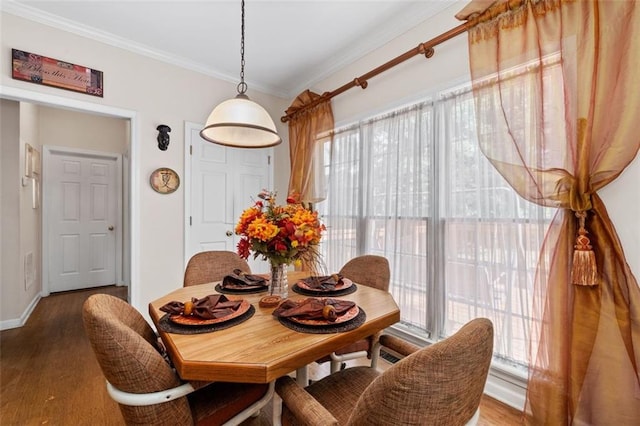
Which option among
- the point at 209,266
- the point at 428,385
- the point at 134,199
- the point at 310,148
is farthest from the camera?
the point at 310,148

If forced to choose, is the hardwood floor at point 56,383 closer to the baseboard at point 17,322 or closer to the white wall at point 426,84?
the baseboard at point 17,322

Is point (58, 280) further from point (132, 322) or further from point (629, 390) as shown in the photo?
point (629, 390)

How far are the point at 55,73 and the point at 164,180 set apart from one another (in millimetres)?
1182

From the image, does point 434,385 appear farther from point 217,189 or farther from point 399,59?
point 217,189

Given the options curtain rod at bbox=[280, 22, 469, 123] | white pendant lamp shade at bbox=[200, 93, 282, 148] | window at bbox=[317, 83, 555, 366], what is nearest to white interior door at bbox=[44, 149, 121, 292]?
curtain rod at bbox=[280, 22, 469, 123]

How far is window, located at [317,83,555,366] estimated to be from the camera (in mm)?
1745

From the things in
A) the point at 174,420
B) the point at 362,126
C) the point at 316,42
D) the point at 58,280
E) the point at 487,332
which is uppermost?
the point at 316,42

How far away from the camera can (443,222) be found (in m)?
2.11

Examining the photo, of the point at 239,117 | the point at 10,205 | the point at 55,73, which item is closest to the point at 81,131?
the point at 10,205

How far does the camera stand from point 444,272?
2.10m

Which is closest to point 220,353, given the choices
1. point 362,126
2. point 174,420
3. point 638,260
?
point 174,420

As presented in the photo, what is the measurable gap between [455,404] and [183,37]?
10.8ft

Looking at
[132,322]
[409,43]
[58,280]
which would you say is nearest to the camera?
[132,322]

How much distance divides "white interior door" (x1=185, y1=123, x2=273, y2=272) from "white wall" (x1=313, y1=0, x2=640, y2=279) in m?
1.33
